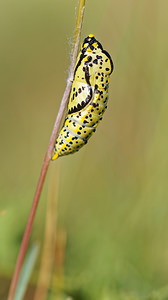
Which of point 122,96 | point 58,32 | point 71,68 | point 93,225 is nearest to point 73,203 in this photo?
point 93,225

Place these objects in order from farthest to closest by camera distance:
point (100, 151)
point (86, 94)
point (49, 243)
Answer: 1. point (100, 151)
2. point (49, 243)
3. point (86, 94)

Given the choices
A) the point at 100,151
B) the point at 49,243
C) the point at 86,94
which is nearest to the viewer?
→ the point at 86,94

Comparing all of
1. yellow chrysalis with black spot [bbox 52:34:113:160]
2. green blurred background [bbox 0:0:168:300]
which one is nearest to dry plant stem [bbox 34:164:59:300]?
green blurred background [bbox 0:0:168:300]

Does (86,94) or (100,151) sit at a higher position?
(86,94)

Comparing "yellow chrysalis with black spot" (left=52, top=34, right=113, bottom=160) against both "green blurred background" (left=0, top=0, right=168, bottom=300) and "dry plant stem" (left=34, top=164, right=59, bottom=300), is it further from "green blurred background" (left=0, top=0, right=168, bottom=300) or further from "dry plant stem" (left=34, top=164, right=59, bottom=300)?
"green blurred background" (left=0, top=0, right=168, bottom=300)

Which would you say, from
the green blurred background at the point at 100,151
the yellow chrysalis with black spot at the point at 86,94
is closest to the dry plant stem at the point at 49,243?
the green blurred background at the point at 100,151

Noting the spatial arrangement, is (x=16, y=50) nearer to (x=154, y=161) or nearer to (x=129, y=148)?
(x=129, y=148)
